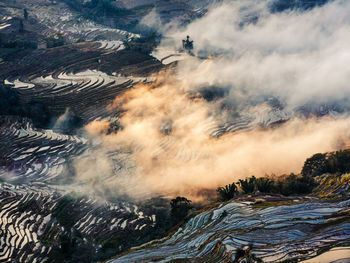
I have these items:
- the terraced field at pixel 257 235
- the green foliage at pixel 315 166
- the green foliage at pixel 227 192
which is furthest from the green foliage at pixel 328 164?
the terraced field at pixel 257 235

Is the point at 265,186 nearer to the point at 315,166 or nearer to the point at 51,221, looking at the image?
the point at 315,166

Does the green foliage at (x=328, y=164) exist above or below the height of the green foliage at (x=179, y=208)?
above

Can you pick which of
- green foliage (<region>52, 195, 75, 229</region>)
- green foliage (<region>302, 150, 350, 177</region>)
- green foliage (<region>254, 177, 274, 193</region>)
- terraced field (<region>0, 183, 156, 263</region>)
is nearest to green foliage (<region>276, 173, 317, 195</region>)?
green foliage (<region>254, 177, 274, 193</region>)

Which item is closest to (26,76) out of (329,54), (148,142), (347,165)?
(148,142)

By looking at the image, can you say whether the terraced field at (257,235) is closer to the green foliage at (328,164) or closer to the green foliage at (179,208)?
the green foliage at (179,208)

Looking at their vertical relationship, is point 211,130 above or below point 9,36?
below

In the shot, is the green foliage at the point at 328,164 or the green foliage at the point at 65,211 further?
the green foliage at the point at 328,164

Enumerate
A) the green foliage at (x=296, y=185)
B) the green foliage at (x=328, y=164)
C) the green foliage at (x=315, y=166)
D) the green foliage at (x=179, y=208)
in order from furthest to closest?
the green foliage at (x=315, y=166), the green foliage at (x=328, y=164), the green foliage at (x=296, y=185), the green foliage at (x=179, y=208)

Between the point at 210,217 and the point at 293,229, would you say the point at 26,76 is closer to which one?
the point at 210,217
